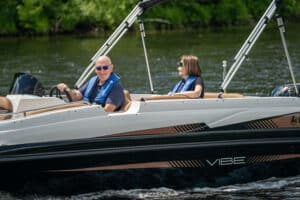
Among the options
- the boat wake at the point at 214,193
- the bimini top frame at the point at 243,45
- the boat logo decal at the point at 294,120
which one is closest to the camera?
the boat wake at the point at 214,193

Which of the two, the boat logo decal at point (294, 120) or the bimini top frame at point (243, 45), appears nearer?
the boat logo decal at point (294, 120)

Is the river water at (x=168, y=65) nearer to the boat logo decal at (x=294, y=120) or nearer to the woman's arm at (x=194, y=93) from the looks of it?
the boat logo decal at (x=294, y=120)

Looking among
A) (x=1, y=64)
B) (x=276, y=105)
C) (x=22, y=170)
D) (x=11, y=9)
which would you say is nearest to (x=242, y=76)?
(x=1, y=64)

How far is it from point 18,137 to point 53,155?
1.44 ft

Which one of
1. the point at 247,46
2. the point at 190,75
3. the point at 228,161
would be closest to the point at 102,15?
the point at 247,46

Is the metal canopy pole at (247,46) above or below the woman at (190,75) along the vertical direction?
above

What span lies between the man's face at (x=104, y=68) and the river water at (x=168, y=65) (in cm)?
138

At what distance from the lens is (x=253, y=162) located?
9.40 meters

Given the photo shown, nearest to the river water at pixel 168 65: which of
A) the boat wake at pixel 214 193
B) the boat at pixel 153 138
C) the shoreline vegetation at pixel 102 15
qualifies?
the boat wake at pixel 214 193

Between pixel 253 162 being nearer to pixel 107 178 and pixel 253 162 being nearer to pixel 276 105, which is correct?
pixel 276 105

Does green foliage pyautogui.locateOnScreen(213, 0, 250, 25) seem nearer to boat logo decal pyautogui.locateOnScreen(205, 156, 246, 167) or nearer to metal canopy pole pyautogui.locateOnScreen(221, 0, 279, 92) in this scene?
metal canopy pole pyautogui.locateOnScreen(221, 0, 279, 92)

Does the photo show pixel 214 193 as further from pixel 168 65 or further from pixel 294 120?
pixel 168 65

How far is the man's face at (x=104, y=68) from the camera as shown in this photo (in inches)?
364

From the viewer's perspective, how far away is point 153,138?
8.88 meters
